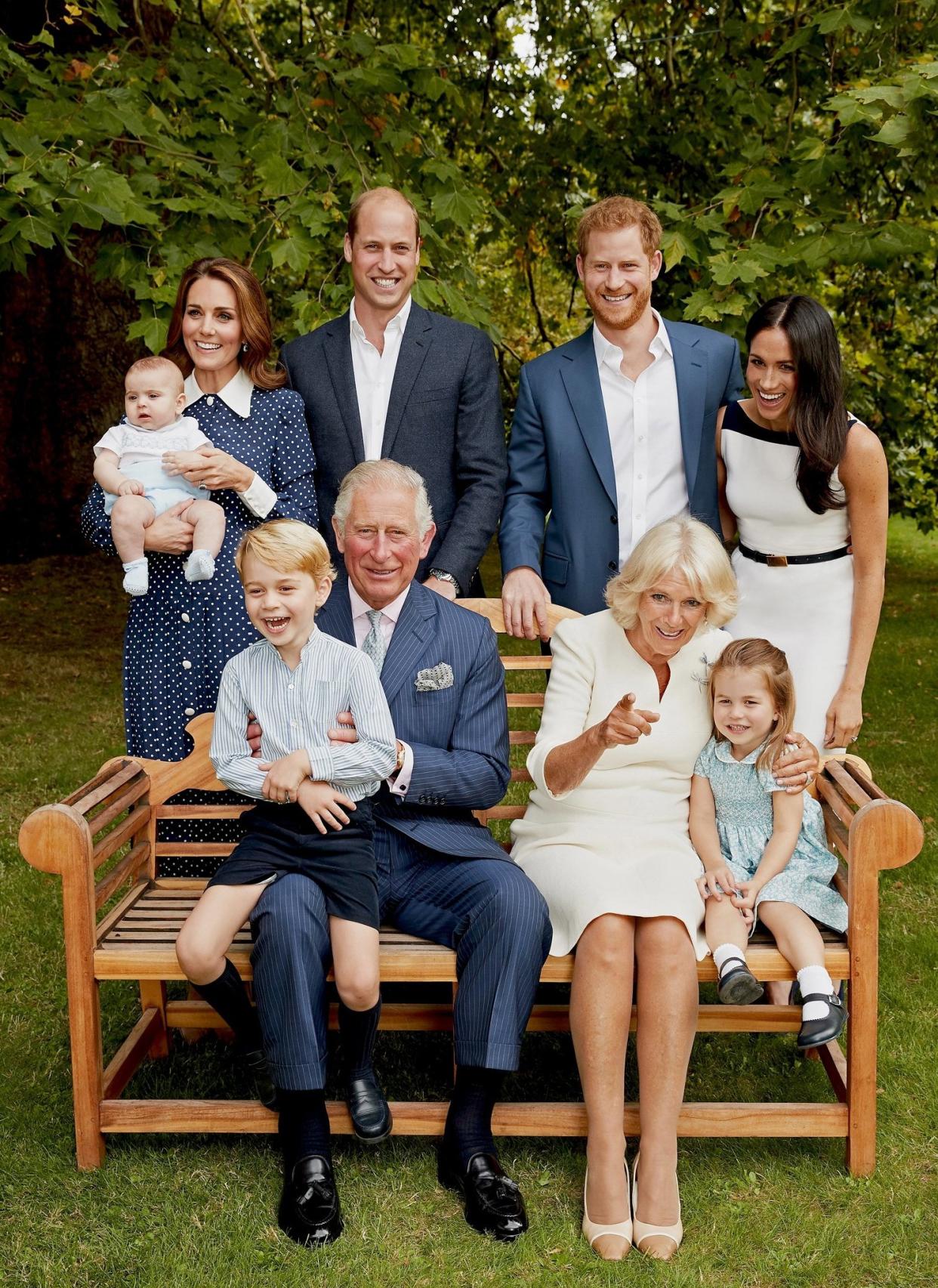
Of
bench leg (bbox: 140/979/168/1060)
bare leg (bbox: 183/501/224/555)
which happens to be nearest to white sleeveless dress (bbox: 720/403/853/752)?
bare leg (bbox: 183/501/224/555)

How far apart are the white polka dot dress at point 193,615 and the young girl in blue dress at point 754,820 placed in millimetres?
1366

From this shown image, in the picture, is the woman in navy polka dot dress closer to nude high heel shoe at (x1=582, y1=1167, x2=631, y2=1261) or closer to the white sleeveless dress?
the white sleeveless dress

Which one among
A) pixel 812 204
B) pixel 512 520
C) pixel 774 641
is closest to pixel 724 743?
pixel 774 641

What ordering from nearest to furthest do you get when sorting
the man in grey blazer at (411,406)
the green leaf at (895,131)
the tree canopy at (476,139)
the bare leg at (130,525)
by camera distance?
the bare leg at (130,525) → the man in grey blazer at (411,406) → the green leaf at (895,131) → the tree canopy at (476,139)

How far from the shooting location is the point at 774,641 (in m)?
3.79

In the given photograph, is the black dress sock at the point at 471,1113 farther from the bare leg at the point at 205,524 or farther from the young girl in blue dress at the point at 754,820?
the bare leg at the point at 205,524

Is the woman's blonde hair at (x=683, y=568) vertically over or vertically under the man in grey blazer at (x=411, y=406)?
under

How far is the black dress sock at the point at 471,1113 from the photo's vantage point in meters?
3.09

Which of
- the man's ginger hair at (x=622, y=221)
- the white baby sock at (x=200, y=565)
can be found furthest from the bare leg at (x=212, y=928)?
the man's ginger hair at (x=622, y=221)

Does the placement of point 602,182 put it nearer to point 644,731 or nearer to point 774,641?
point 774,641

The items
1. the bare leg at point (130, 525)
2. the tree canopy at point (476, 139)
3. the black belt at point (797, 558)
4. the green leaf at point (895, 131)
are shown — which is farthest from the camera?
the tree canopy at point (476, 139)

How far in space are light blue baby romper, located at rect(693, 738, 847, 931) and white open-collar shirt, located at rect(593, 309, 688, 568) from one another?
85 cm

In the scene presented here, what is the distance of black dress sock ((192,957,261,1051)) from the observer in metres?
3.15

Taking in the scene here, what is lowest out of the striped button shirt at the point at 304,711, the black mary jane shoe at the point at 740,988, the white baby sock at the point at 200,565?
the black mary jane shoe at the point at 740,988
